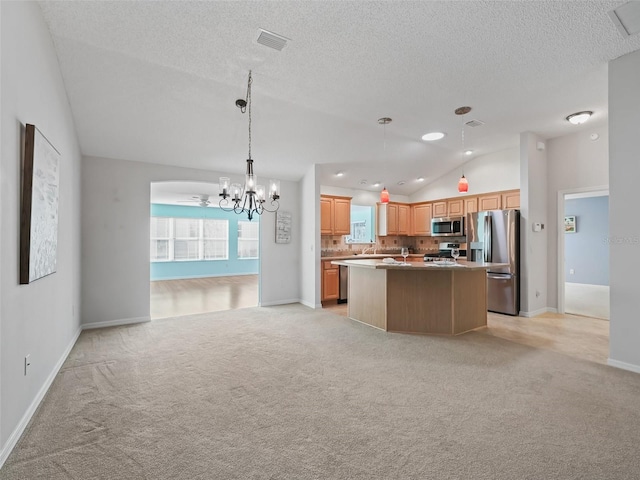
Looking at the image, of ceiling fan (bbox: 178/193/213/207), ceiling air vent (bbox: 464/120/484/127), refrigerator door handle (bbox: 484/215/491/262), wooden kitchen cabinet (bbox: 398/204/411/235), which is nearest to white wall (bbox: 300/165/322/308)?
ceiling air vent (bbox: 464/120/484/127)

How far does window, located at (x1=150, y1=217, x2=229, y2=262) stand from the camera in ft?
34.0

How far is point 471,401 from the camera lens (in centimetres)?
238

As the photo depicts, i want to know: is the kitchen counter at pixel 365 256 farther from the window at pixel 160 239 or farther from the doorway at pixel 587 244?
the window at pixel 160 239

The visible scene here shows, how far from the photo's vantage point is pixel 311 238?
5.82 m

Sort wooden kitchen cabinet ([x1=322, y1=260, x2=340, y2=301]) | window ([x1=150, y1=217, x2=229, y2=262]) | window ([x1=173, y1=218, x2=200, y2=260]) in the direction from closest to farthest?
wooden kitchen cabinet ([x1=322, y1=260, x2=340, y2=301]) < window ([x1=150, y1=217, x2=229, y2=262]) < window ([x1=173, y1=218, x2=200, y2=260])

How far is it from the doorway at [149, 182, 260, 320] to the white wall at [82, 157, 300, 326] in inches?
110

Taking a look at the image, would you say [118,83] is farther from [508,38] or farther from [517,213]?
[517,213]

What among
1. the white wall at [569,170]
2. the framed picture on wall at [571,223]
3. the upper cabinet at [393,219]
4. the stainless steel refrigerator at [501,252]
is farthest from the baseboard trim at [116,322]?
the framed picture on wall at [571,223]

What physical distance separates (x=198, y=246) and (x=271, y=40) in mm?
9266

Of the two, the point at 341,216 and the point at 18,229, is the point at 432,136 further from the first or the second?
the point at 18,229

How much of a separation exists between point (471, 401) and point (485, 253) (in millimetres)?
3616

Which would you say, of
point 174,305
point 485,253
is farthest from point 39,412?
point 485,253

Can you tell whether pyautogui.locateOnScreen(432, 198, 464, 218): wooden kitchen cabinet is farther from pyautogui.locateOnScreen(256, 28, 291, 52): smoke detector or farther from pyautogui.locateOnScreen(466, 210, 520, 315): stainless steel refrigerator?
pyautogui.locateOnScreen(256, 28, 291, 52): smoke detector

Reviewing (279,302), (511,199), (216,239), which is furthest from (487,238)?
(216,239)
